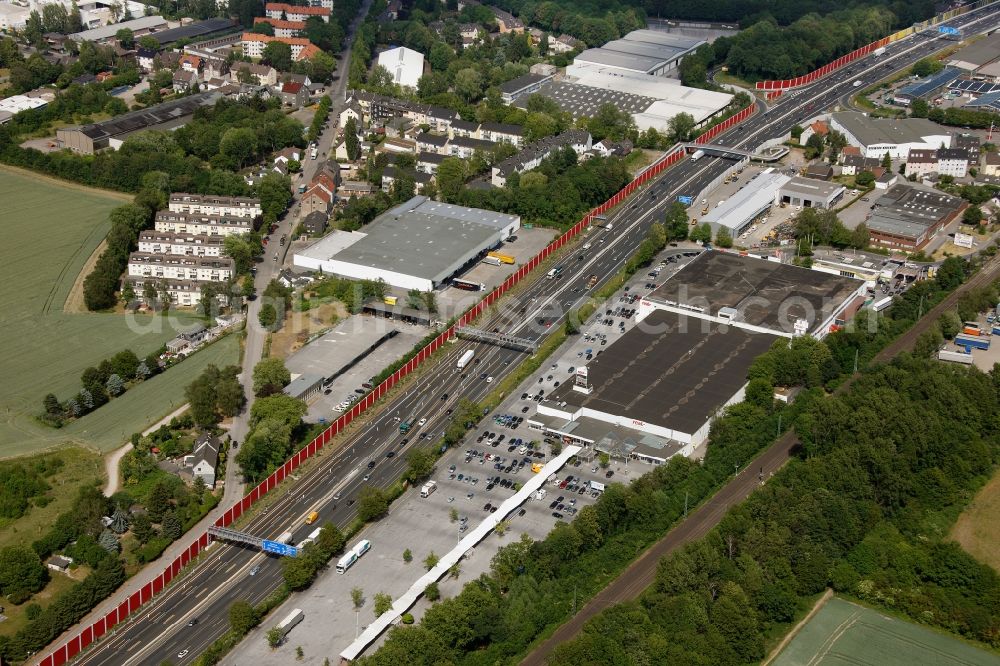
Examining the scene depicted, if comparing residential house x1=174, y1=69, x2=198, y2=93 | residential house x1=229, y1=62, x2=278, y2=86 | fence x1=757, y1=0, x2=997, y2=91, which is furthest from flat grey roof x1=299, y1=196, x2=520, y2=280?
fence x1=757, y1=0, x2=997, y2=91

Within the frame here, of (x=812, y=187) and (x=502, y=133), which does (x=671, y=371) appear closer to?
(x=812, y=187)

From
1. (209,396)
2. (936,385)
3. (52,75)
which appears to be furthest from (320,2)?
(936,385)

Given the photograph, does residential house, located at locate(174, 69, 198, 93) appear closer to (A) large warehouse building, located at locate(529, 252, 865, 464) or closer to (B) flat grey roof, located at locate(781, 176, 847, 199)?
(B) flat grey roof, located at locate(781, 176, 847, 199)

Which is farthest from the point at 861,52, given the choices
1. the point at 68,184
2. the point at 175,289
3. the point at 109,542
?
the point at 109,542

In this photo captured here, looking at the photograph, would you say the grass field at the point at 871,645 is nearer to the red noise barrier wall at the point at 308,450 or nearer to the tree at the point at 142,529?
the red noise barrier wall at the point at 308,450

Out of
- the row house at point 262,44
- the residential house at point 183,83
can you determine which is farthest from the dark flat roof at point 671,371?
the row house at point 262,44

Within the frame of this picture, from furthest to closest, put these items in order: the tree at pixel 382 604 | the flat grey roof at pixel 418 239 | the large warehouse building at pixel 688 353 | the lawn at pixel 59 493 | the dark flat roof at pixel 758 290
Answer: the flat grey roof at pixel 418 239 < the dark flat roof at pixel 758 290 < the large warehouse building at pixel 688 353 < the lawn at pixel 59 493 < the tree at pixel 382 604

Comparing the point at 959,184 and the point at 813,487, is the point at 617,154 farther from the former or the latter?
the point at 813,487

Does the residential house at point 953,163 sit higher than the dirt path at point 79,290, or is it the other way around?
the residential house at point 953,163
